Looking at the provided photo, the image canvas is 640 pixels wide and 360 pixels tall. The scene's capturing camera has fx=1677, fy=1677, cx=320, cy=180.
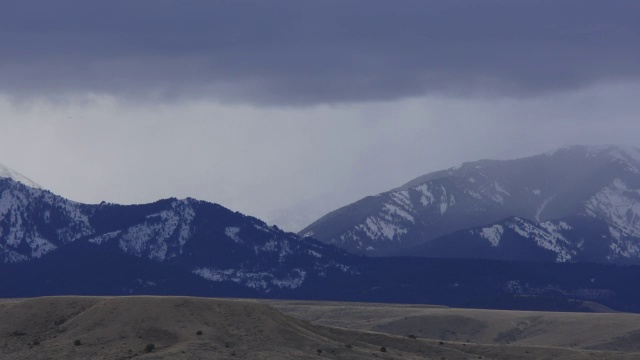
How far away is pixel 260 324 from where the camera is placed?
18300 centimetres

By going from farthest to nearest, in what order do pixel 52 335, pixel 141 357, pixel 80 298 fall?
pixel 80 298 → pixel 52 335 → pixel 141 357

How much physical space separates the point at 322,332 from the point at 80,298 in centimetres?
2849

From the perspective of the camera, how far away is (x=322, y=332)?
197 metres

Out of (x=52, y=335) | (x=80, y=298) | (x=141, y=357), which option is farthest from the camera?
(x=80, y=298)

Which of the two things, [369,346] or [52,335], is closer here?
[52,335]

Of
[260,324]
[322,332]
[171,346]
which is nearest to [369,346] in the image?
[322,332]

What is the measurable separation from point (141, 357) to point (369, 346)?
→ 38156 mm

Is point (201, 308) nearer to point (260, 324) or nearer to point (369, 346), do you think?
point (260, 324)

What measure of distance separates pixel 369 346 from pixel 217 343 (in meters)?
27.9

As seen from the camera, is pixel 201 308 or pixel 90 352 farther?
pixel 201 308

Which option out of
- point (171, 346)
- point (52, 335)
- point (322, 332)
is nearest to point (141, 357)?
point (171, 346)

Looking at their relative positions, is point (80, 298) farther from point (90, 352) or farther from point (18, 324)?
point (90, 352)

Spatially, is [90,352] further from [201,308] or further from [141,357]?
[201,308]

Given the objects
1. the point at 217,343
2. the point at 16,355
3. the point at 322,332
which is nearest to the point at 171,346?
the point at 217,343
